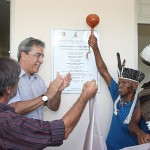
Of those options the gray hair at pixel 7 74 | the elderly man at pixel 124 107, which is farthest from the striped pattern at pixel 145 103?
the gray hair at pixel 7 74

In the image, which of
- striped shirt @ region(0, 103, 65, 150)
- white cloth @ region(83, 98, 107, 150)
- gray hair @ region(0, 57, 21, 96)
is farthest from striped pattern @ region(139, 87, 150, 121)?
gray hair @ region(0, 57, 21, 96)

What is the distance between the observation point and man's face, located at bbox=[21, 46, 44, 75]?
2092 millimetres

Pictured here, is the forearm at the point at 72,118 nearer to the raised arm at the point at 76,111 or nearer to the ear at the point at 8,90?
the raised arm at the point at 76,111

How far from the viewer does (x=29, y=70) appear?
2123mm

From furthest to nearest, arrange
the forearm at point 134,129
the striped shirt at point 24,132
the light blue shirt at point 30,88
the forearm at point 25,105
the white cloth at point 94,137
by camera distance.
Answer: the light blue shirt at point 30,88 → the forearm at point 134,129 → the forearm at point 25,105 → the white cloth at point 94,137 → the striped shirt at point 24,132

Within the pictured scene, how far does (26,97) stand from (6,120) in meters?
0.93

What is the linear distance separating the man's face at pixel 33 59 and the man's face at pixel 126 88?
700mm

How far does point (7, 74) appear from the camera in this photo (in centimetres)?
123

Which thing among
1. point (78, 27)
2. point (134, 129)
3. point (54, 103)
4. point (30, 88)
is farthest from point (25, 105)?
point (78, 27)

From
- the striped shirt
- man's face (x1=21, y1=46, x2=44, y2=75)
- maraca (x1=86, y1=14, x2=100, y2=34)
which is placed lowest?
the striped shirt

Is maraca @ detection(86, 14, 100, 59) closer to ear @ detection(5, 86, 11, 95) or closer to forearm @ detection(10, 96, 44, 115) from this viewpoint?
forearm @ detection(10, 96, 44, 115)

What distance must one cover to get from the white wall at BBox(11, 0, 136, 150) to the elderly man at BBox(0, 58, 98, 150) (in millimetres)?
1161

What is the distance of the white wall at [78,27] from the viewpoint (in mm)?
2391

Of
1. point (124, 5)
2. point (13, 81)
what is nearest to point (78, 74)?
point (124, 5)
